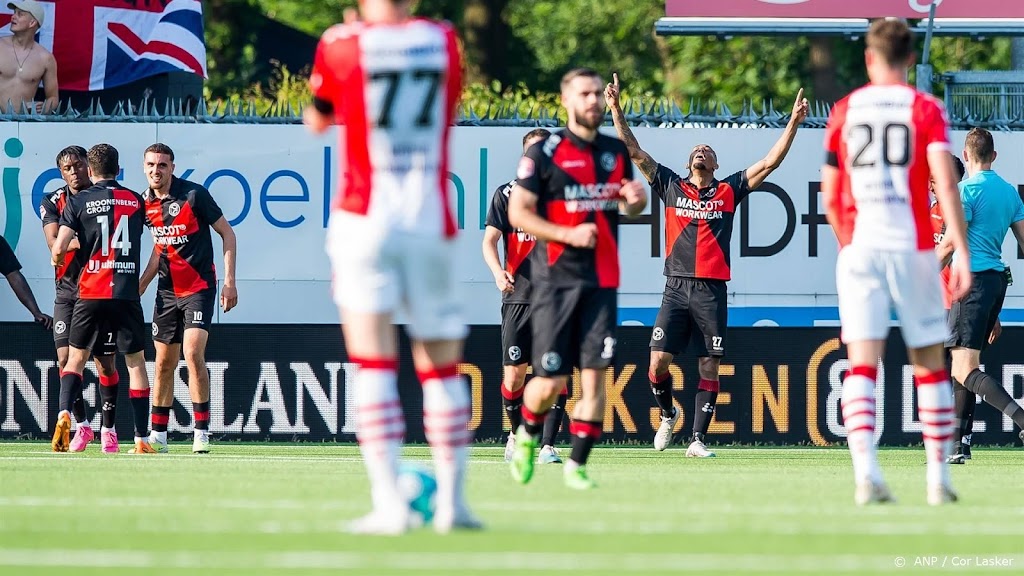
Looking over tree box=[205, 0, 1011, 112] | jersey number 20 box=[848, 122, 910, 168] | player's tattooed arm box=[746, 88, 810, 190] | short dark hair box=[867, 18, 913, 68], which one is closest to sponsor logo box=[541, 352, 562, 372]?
jersey number 20 box=[848, 122, 910, 168]

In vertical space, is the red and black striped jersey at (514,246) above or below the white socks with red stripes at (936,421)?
above

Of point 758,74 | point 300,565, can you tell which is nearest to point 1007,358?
point 300,565

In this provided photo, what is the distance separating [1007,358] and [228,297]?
633cm

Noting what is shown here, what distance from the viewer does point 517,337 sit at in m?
12.2

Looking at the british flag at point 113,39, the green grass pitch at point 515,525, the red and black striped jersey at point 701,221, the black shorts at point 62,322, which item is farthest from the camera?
the british flag at point 113,39

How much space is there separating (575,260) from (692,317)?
4.55 meters

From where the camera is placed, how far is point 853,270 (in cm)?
771

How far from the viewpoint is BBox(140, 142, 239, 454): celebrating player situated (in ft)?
41.7

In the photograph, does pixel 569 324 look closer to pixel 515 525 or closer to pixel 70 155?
pixel 515 525

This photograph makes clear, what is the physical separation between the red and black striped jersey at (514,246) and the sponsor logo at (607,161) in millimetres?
3078

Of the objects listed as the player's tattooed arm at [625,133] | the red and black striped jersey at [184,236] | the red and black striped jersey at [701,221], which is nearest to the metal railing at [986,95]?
the red and black striped jersey at [701,221]

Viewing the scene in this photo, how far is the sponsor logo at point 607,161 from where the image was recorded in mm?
9016

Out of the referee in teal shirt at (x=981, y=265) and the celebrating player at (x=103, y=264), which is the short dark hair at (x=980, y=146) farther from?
the celebrating player at (x=103, y=264)

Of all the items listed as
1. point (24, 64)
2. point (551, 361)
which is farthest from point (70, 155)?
point (551, 361)
